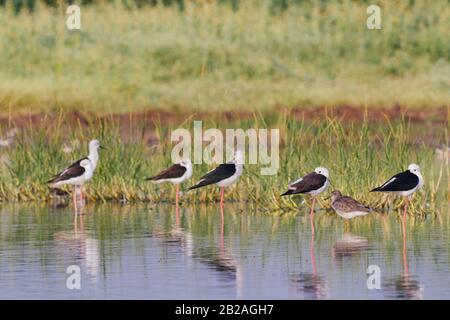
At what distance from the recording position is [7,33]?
39.6 m

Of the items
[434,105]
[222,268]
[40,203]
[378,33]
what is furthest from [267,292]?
[378,33]

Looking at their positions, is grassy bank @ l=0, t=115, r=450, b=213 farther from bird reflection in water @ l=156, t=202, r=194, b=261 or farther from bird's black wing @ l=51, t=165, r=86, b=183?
bird reflection in water @ l=156, t=202, r=194, b=261

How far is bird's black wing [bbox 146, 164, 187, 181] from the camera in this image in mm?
20234

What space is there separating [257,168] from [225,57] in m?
18.4

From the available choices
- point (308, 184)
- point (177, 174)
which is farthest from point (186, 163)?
point (308, 184)

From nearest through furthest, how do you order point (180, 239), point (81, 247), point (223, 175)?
point (81, 247) → point (180, 239) → point (223, 175)

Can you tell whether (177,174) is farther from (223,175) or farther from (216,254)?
(216,254)

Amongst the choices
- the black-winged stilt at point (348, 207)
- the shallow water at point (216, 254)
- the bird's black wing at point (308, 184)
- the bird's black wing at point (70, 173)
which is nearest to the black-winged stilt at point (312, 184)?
the bird's black wing at point (308, 184)

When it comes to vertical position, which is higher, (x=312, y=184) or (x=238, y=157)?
(x=238, y=157)

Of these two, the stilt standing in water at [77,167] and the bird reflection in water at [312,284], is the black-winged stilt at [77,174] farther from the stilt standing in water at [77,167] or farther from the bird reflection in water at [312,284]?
the bird reflection in water at [312,284]

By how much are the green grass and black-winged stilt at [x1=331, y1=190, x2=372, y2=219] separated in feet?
52.0

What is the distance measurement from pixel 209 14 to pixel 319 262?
26864 mm

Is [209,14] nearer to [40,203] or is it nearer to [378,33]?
[378,33]

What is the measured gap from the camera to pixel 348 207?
18.0 meters
